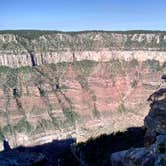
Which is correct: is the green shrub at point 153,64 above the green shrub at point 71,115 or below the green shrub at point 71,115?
above

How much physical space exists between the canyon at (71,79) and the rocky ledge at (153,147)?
104372 mm

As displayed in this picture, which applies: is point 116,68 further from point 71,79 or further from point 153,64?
point 71,79

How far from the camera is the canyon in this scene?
140125mm

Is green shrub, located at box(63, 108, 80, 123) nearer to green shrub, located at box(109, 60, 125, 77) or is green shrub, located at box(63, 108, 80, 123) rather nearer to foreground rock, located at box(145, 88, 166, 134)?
green shrub, located at box(109, 60, 125, 77)

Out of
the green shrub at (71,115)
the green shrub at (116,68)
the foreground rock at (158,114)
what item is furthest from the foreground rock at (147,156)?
the green shrub at (116,68)

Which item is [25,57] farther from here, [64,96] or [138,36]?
[138,36]

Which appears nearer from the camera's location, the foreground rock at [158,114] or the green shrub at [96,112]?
the foreground rock at [158,114]

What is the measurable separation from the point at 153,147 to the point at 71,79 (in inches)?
5552

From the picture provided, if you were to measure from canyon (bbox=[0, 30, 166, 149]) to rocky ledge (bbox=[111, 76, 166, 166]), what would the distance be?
342ft

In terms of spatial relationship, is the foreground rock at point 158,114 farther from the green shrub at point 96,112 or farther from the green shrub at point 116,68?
the green shrub at point 116,68

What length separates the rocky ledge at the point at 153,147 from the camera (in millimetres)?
18750

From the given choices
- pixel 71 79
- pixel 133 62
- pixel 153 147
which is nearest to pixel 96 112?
pixel 71 79

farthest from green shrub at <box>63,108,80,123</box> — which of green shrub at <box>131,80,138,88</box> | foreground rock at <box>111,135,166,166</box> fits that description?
foreground rock at <box>111,135,166,166</box>

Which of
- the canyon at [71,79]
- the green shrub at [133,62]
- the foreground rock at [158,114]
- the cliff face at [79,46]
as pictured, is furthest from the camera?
the green shrub at [133,62]
